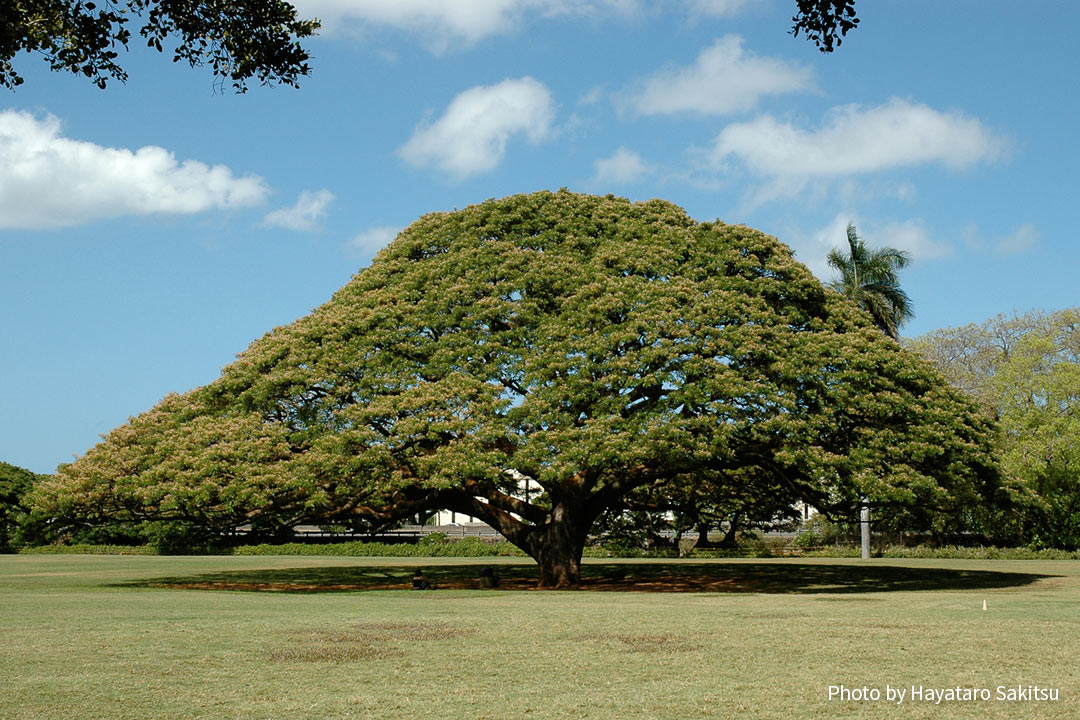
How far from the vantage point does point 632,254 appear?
2762cm

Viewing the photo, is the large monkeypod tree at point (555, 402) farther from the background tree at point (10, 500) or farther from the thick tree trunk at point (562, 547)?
the background tree at point (10, 500)

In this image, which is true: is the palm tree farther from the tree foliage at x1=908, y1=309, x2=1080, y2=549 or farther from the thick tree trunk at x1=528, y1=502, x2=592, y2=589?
the thick tree trunk at x1=528, y1=502, x2=592, y2=589

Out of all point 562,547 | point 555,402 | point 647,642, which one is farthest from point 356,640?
point 562,547

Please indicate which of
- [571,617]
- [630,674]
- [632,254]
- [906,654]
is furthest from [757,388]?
[630,674]

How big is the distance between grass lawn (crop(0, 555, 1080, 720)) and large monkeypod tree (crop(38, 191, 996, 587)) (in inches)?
137

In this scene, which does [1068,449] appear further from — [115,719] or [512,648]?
[115,719]

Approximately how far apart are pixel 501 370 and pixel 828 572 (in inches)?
630

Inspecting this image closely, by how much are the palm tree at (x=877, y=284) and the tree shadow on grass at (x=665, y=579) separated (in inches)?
620

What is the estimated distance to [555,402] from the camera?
79.6 ft

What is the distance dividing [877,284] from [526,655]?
4211 cm

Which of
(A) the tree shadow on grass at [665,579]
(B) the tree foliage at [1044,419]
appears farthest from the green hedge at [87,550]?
(B) the tree foliage at [1044,419]

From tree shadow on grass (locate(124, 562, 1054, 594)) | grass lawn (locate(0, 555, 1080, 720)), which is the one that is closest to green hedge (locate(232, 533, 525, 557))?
tree shadow on grass (locate(124, 562, 1054, 594))

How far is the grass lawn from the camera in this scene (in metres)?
8.67

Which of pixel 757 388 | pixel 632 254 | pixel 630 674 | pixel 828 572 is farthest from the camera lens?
pixel 828 572
